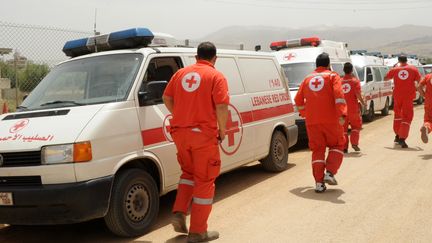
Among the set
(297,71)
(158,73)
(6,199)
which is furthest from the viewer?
(297,71)

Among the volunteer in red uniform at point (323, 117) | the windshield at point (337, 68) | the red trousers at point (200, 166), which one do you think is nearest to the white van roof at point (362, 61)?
the windshield at point (337, 68)

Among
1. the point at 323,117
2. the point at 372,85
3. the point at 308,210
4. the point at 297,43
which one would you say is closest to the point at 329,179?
the point at 323,117

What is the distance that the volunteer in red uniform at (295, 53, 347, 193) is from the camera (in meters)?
6.62

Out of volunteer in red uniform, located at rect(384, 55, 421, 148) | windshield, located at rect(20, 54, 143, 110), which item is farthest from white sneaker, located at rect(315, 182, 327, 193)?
volunteer in red uniform, located at rect(384, 55, 421, 148)

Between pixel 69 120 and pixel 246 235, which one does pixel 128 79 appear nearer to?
pixel 69 120

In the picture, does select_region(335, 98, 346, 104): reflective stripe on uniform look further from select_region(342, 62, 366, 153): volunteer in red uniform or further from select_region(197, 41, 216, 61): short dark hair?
select_region(342, 62, 366, 153): volunteer in red uniform

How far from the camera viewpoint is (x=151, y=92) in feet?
17.4

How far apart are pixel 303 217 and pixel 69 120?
287 cm

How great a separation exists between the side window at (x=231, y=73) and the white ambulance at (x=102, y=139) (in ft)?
0.06

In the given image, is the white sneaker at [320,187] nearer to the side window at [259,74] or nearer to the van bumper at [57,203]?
the side window at [259,74]

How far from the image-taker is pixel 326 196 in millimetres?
6461

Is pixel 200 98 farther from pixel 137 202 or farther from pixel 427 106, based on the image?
pixel 427 106

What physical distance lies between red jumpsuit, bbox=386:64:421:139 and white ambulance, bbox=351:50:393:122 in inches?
161

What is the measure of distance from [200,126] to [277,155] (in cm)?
363
